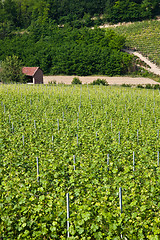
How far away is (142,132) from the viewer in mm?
13414

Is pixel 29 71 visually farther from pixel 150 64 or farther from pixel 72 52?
pixel 150 64

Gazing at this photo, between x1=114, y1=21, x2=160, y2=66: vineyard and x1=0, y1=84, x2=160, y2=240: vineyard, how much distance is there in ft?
165

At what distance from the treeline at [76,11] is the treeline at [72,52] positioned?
16161 millimetres

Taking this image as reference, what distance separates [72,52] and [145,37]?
22.2 metres

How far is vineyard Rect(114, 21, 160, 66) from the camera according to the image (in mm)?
65463

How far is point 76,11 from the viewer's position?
99.4 meters

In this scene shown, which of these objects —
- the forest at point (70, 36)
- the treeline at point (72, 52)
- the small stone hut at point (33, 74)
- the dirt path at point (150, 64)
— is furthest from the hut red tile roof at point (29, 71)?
the dirt path at point (150, 64)

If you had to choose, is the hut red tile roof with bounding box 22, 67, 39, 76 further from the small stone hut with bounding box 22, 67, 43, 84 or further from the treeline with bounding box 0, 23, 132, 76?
the treeline with bounding box 0, 23, 132, 76

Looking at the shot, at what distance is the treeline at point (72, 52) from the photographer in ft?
189

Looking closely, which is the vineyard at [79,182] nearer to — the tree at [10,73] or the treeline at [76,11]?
the tree at [10,73]

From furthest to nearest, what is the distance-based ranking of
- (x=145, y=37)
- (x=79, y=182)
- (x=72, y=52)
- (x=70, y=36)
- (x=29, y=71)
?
(x=145, y=37) < (x=70, y=36) < (x=72, y=52) < (x=29, y=71) < (x=79, y=182)

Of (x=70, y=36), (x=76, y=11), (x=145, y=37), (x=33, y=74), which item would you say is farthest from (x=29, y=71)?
(x=76, y=11)

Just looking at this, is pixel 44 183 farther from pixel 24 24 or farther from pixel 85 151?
pixel 24 24

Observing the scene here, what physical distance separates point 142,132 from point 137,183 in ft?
17.3
